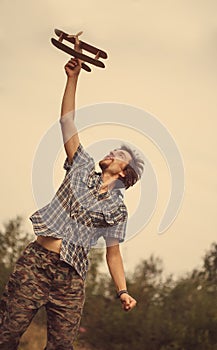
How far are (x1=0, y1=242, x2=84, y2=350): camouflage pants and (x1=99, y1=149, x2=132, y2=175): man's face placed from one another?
737 mm

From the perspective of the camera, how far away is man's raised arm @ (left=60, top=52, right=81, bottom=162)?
4.72m

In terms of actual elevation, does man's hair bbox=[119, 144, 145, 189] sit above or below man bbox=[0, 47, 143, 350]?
above

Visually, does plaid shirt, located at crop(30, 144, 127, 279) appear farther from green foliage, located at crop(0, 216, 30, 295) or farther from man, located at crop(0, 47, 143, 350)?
green foliage, located at crop(0, 216, 30, 295)

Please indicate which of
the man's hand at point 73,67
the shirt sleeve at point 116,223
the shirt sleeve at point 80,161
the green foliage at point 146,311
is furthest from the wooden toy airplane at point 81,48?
the green foliage at point 146,311

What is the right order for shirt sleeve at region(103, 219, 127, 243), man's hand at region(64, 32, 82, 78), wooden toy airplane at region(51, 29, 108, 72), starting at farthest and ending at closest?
shirt sleeve at region(103, 219, 127, 243), man's hand at region(64, 32, 82, 78), wooden toy airplane at region(51, 29, 108, 72)

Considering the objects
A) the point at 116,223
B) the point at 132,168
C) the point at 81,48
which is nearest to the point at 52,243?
the point at 116,223

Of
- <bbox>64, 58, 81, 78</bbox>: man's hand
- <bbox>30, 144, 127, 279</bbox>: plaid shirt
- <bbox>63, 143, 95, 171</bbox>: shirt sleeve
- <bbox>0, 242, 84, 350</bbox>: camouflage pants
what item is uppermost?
<bbox>64, 58, 81, 78</bbox>: man's hand

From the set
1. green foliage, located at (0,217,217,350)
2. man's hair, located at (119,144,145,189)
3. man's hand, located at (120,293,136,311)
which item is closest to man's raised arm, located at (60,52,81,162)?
man's hair, located at (119,144,145,189)

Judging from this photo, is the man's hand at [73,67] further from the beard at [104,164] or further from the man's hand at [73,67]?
the beard at [104,164]

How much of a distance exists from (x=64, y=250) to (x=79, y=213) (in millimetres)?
269

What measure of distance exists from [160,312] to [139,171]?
998cm

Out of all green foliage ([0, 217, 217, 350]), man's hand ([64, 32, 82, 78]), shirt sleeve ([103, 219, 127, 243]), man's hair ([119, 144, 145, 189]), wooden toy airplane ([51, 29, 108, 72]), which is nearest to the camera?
wooden toy airplane ([51, 29, 108, 72])

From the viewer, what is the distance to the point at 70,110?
4.75m

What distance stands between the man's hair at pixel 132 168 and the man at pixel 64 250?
0.24 m
